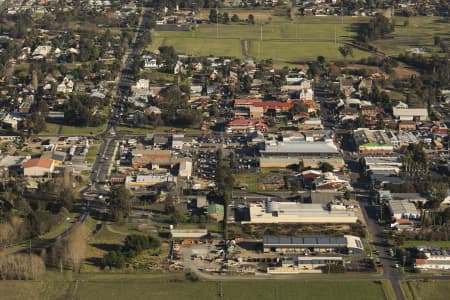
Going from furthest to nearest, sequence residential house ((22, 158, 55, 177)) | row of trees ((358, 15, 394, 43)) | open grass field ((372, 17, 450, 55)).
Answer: row of trees ((358, 15, 394, 43)) < open grass field ((372, 17, 450, 55)) < residential house ((22, 158, 55, 177))

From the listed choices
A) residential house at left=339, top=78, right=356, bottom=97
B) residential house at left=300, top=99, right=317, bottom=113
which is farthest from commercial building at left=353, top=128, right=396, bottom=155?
residential house at left=339, top=78, right=356, bottom=97

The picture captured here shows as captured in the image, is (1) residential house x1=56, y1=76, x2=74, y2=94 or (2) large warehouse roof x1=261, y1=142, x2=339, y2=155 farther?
(1) residential house x1=56, y1=76, x2=74, y2=94

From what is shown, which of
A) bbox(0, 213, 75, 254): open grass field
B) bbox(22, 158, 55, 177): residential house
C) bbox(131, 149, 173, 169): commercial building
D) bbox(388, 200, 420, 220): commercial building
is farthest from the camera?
bbox(131, 149, 173, 169): commercial building

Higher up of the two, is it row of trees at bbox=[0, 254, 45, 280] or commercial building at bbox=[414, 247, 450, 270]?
row of trees at bbox=[0, 254, 45, 280]

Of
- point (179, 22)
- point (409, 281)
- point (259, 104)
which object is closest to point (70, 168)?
point (259, 104)

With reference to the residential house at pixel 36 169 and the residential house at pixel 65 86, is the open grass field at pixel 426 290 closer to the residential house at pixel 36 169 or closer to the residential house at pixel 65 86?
the residential house at pixel 36 169

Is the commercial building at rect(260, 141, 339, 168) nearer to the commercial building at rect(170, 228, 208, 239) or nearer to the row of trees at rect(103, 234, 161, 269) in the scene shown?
the commercial building at rect(170, 228, 208, 239)

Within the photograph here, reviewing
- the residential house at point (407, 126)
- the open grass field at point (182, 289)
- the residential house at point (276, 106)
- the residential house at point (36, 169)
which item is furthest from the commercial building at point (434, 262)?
the residential house at point (276, 106)

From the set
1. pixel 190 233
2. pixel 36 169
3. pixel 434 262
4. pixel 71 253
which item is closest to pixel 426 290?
pixel 434 262
